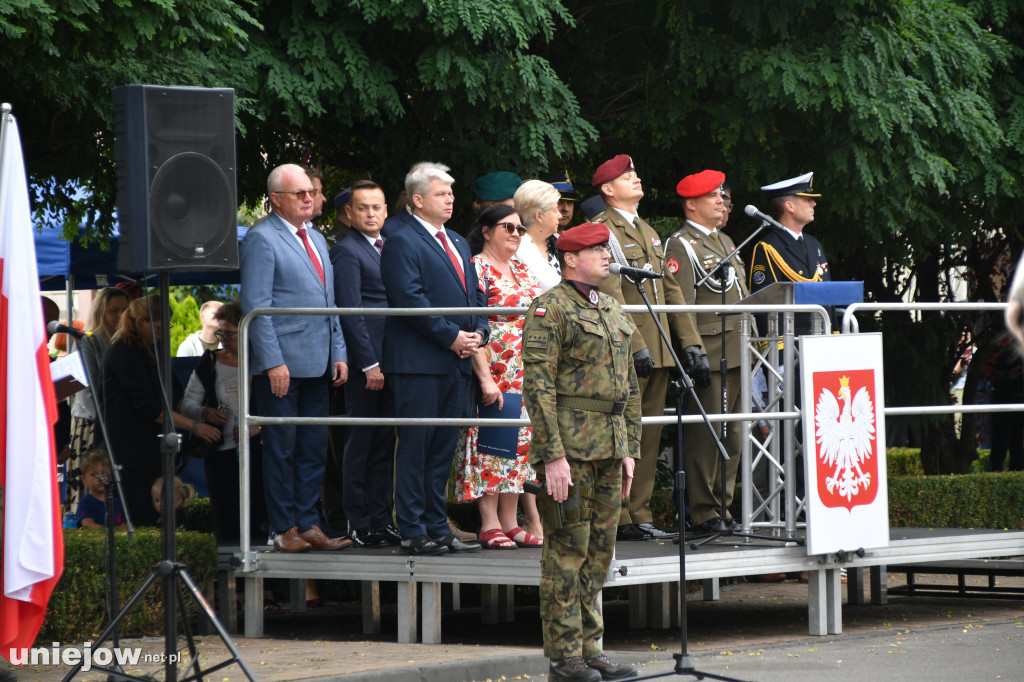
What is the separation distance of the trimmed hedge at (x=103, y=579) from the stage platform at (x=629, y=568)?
0.24m

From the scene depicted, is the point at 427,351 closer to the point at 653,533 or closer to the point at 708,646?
the point at 653,533

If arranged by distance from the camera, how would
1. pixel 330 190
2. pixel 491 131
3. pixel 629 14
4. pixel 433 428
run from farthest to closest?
pixel 330 190 → pixel 629 14 → pixel 491 131 → pixel 433 428

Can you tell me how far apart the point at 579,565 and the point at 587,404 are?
794 mm

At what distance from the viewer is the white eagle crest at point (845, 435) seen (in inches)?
348

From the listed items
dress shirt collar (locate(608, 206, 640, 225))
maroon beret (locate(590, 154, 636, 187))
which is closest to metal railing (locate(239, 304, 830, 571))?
dress shirt collar (locate(608, 206, 640, 225))

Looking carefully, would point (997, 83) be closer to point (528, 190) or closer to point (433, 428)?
point (528, 190)

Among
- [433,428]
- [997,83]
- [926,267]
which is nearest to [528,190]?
[433,428]

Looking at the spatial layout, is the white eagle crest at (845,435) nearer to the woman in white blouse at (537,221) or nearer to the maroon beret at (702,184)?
the maroon beret at (702,184)

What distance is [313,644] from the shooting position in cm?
869

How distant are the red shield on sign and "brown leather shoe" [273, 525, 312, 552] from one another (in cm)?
320

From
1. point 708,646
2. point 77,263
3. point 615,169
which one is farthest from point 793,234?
point 77,263

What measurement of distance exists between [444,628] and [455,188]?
3.55m

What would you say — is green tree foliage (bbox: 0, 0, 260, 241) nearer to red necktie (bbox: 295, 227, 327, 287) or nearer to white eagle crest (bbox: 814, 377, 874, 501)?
red necktie (bbox: 295, 227, 327, 287)

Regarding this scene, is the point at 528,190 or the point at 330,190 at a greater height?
the point at 330,190
